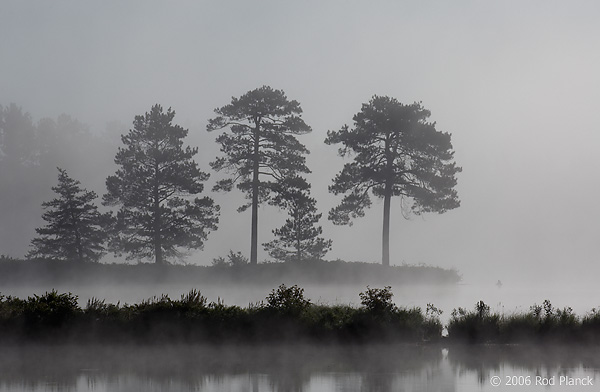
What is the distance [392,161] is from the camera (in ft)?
229

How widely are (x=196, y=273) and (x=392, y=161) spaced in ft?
61.4

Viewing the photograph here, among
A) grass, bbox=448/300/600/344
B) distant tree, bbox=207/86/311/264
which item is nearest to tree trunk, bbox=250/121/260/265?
distant tree, bbox=207/86/311/264

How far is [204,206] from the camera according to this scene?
218 ft

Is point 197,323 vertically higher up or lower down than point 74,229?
lower down

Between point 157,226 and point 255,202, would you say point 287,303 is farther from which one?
point 157,226

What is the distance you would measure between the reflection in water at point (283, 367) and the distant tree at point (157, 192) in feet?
139

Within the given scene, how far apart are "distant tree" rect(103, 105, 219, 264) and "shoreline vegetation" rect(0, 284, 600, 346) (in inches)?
1605

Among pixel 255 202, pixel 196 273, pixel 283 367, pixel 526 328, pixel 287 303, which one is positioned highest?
pixel 255 202

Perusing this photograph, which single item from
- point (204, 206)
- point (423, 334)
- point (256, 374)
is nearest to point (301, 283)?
point (204, 206)

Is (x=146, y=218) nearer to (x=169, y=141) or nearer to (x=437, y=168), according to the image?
(x=169, y=141)

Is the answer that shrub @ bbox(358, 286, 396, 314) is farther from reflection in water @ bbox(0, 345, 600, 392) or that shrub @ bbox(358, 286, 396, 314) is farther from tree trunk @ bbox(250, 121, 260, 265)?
tree trunk @ bbox(250, 121, 260, 265)

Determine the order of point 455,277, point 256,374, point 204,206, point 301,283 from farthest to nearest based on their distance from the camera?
1. point 455,277
2. point 204,206
3. point 301,283
4. point 256,374

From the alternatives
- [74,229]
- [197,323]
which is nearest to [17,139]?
[74,229]

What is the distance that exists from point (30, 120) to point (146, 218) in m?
62.3
